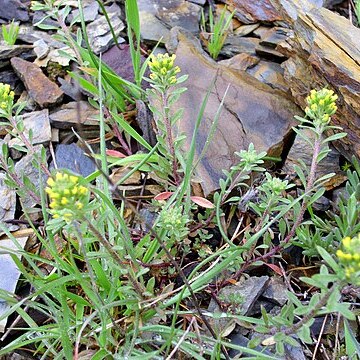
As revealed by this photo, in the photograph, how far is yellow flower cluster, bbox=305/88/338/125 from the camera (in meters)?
2.27

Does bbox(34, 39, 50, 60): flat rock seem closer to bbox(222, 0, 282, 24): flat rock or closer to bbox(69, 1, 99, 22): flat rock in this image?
bbox(69, 1, 99, 22): flat rock

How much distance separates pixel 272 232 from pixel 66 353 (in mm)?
1122

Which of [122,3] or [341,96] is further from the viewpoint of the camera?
[122,3]

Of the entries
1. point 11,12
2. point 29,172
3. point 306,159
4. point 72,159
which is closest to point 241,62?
point 306,159

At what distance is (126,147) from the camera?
10.2 feet

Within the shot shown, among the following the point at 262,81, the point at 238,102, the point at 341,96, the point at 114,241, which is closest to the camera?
the point at 114,241

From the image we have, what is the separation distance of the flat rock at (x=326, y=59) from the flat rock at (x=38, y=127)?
1.48 metres

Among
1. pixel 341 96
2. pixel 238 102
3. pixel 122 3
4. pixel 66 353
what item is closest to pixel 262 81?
pixel 238 102

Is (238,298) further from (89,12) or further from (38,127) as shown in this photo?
(89,12)

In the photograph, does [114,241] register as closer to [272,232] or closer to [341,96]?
[272,232]

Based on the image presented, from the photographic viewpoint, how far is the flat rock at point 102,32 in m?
3.63

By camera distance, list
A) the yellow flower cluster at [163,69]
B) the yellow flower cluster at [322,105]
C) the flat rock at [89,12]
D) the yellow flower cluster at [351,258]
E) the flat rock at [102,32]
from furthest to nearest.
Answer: the flat rock at [89,12] → the flat rock at [102,32] → the yellow flower cluster at [163,69] → the yellow flower cluster at [322,105] → the yellow flower cluster at [351,258]

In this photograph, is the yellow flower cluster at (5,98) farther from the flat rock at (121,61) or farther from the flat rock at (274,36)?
the flat rock at (274,36)

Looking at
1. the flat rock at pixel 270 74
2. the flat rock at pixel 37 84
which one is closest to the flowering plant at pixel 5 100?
the flat rock at pixel 37 84
